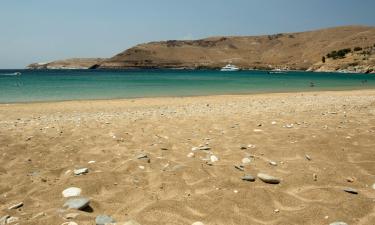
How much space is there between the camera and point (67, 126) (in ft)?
37.2

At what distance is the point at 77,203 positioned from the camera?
15.4 ft

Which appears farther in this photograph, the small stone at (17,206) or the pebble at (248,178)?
the pebble at (248,178)

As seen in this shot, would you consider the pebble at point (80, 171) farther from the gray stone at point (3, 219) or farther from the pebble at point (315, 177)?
the pebble at point (315, 177)

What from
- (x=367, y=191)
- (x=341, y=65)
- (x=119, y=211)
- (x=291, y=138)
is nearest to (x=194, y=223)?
(x=119, y=211)

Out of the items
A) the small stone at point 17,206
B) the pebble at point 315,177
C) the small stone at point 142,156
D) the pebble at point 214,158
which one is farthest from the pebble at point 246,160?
the small stone at point 17,206

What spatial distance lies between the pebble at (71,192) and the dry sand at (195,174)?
99 millimetres

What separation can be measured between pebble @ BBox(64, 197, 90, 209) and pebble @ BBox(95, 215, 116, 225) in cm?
46

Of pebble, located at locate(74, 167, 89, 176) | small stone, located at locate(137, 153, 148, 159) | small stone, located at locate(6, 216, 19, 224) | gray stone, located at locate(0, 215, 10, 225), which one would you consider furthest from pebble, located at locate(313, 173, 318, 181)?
gray stone, located at locate(0, 215, 10, 225)

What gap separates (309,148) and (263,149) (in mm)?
1076

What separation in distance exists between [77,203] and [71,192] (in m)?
0.63

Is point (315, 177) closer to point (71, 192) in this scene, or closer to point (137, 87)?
point (71, 192)

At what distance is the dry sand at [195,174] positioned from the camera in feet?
14.9

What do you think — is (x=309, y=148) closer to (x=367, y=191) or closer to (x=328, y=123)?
(x=367, y=191)

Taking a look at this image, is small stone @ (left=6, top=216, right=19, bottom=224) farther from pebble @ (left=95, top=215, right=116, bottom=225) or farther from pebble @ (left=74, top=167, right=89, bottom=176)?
pebble @ (left=74, top=167, right=89, bottom=176)
